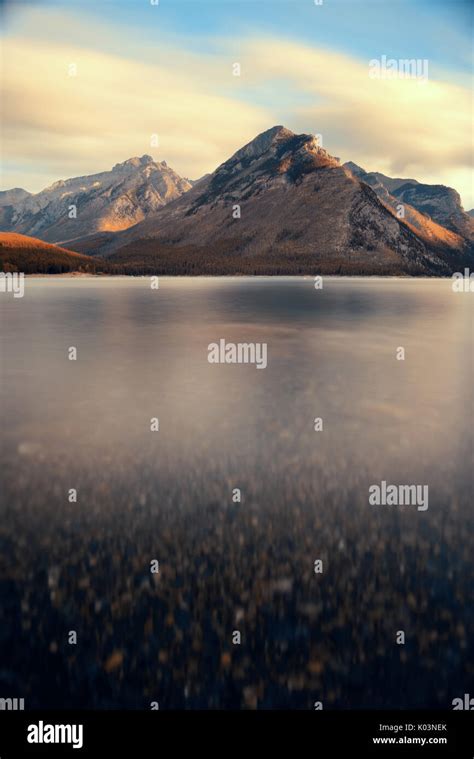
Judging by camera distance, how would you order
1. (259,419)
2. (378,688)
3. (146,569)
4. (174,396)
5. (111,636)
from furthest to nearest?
(174,396)
(259,419)
(146,569)
(111,636)
(378,688)

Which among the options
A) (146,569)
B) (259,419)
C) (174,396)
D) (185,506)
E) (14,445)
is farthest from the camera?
(174,396)

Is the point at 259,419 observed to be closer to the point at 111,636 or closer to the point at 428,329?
the point at 111,636

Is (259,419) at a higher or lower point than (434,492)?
higher

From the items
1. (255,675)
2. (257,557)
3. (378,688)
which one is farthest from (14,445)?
(378,688)

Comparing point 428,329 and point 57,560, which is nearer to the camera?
point 57,560

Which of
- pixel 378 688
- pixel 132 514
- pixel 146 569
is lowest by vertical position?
pixel 378 688

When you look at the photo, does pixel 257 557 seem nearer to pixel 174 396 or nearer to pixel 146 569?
pixel 146 569
